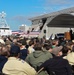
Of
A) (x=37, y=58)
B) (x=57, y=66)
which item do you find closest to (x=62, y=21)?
(x=37, y=58)

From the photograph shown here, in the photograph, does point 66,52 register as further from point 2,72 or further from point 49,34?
point 49,34

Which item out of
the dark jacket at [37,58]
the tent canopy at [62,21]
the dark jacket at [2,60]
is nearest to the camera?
the dark jacket at [2,60]

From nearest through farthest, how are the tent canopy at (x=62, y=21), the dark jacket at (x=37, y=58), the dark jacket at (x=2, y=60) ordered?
1. the dark jacket at (x=2, y=60)
2. the dark jacket at (x=37, y=58)
3. the tent canopy at (x=62, y=21)

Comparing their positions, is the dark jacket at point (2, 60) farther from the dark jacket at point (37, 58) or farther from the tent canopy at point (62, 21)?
the tent canopy at point (62, 21)

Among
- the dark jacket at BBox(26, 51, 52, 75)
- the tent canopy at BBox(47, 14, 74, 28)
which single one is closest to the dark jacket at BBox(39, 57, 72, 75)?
the dark jacket at BBox(26, 51, 52, 75)

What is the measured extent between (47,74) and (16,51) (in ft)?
2.76

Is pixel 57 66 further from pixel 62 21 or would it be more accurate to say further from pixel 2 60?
pixel 62 21

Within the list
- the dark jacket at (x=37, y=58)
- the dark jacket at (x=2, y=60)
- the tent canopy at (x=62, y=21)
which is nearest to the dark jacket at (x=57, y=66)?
the dark jacket at (x=2, y=60)

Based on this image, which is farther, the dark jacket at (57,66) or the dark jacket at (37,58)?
the dark jacket at (37,58)

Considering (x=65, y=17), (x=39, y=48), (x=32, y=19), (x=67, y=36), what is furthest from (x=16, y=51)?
(x=32, y=19)

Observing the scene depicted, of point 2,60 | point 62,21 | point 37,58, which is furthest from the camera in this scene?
point 62,21

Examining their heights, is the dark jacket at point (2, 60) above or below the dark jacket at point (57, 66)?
above

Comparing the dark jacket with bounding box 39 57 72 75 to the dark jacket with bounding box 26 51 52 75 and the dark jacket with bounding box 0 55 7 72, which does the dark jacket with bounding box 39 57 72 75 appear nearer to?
the dark jacket with bounding box 0 55 7 72

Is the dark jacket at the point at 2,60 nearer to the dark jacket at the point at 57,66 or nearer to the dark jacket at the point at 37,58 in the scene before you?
the dark jacket at the point at 57,66
